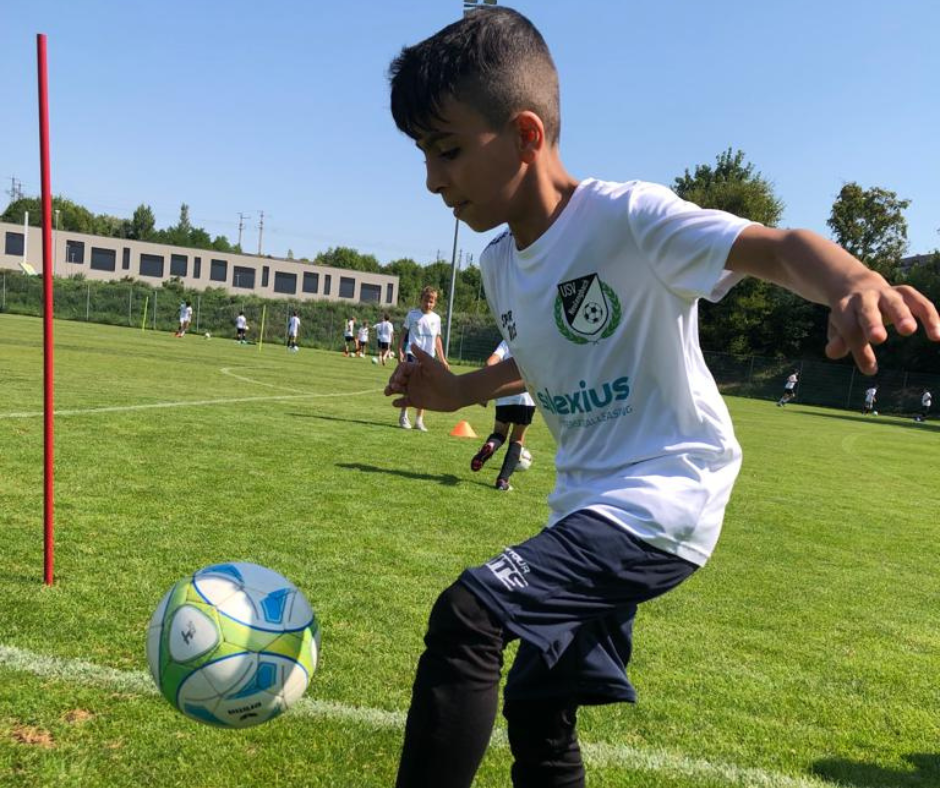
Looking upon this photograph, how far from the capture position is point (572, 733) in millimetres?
2145

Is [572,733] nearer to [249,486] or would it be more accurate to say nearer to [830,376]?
[249,486]

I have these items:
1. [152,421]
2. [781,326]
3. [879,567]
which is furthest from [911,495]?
[781,326]

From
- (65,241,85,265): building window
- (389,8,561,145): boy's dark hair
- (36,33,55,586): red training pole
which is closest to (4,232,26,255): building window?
(65,241,85,265): building window

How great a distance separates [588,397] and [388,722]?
1605 millimetres

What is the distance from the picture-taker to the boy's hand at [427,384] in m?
2.77

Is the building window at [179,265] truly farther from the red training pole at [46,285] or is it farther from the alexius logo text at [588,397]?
the alexius logo text at [588,397]

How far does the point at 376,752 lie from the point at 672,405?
1627mm

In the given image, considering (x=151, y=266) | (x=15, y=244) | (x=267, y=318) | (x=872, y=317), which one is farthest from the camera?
(x=151, y=266)

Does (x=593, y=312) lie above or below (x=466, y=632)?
above

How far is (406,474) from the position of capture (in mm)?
8258

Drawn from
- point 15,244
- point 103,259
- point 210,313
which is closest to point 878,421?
point 210,313

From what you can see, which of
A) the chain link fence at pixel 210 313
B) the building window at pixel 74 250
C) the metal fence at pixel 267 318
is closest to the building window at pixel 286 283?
the building window at pixel 74 250

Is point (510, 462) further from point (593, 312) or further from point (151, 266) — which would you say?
point (151, 266)

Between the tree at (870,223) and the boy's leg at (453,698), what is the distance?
60.0 metres
